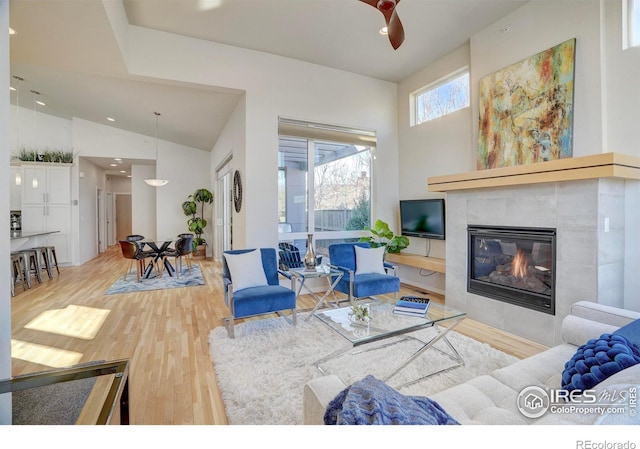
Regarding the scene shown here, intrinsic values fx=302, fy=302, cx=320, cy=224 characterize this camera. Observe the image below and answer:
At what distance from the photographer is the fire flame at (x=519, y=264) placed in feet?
10.3

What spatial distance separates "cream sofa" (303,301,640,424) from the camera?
90cm

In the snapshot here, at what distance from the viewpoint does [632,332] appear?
1.50m

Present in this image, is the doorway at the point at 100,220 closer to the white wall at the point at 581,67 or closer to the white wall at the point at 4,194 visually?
the white wall at the point at 4,194

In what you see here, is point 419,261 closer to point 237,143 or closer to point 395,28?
point 395,28

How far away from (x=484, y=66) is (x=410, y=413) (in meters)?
4.41

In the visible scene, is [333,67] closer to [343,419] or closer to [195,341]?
[195,341]

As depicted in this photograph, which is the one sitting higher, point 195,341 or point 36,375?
point 36,375

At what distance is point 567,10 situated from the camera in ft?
10.2

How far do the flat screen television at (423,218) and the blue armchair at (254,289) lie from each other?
244cm

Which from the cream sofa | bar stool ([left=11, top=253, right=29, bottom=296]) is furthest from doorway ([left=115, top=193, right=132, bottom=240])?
the cream sofa

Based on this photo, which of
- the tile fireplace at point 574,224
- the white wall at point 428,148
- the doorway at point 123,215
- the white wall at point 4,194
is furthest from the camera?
the doorway at point 123,215

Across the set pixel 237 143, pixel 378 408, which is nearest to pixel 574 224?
pixel 378 408

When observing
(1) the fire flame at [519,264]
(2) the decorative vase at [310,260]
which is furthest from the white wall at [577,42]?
(2) the decorative vase at [310,260]

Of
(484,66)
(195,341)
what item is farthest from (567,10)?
(195,341)
